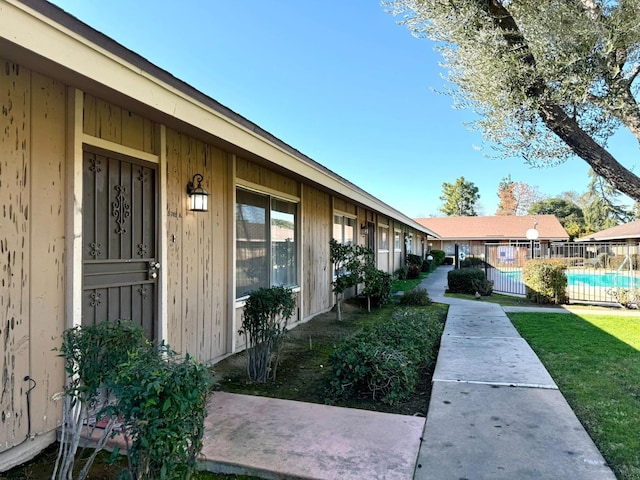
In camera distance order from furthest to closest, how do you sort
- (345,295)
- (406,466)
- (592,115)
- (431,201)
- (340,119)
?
(431,201) < (340,119) < (345,295) < (592,115) < (406,466)

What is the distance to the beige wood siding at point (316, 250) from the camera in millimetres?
7654

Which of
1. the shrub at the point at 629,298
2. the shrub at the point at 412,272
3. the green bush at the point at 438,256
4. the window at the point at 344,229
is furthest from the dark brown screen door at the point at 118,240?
the green bush at the point at 438,256

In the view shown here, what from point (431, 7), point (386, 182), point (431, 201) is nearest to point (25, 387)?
point (431, 7)

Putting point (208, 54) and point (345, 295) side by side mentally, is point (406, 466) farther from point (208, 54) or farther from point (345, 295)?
point (208, 54)

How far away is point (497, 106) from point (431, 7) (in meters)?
1.62

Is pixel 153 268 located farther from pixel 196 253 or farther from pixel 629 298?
pixel 629 298

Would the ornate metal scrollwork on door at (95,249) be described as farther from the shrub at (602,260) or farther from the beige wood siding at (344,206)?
the shrub at (602,260)

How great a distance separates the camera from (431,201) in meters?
54.6

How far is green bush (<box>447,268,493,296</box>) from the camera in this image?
1227 centimetres

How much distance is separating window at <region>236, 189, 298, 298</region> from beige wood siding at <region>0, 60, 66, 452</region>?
8.51 feet

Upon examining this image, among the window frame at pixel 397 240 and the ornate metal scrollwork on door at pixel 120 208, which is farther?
the window frame at pixel 397 240

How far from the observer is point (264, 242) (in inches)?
238

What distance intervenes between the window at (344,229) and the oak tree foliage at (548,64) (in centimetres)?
443

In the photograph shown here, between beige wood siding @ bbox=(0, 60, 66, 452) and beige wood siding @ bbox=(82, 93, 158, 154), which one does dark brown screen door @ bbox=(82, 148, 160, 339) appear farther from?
beige wood siding @ bbox=(0, 60, 66, 452)
